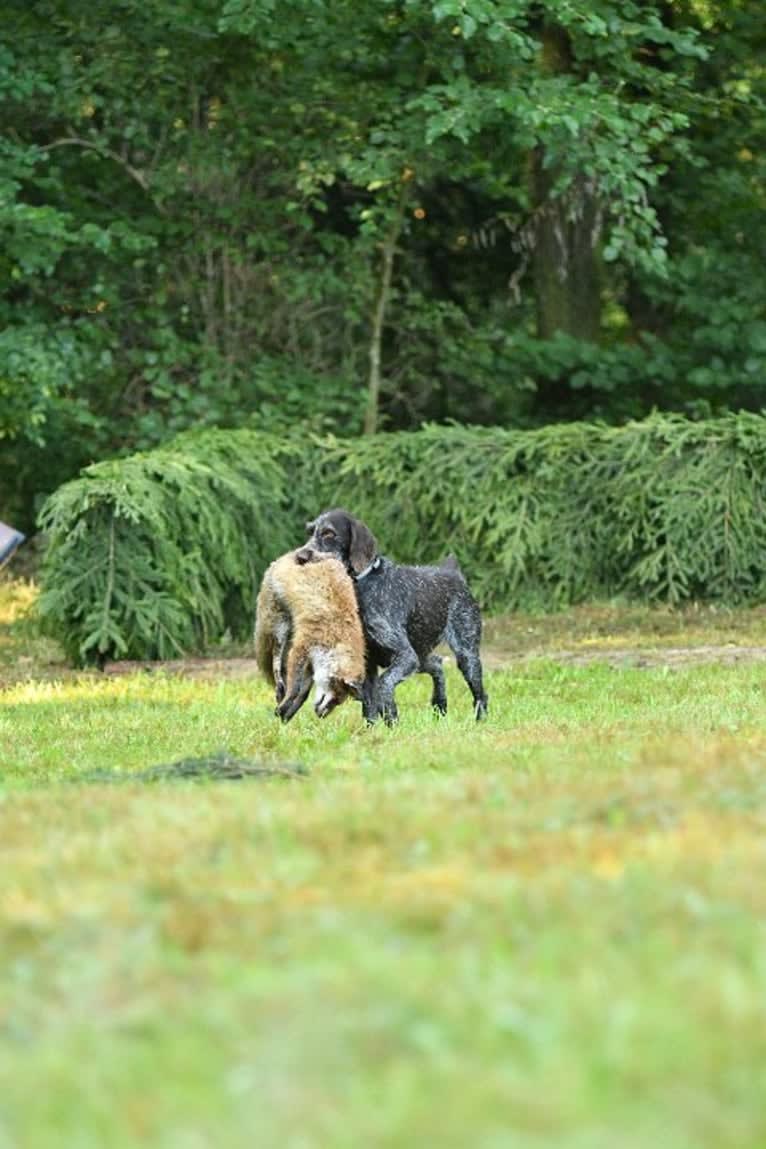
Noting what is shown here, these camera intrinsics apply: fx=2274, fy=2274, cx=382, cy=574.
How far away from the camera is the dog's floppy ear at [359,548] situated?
1222 centimetres

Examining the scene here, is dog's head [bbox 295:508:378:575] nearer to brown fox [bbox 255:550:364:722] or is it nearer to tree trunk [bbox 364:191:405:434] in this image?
brown fox [bbox 255:550:364:722]

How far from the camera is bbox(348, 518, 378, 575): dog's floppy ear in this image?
12.2 meters

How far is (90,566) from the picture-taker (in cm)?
1777

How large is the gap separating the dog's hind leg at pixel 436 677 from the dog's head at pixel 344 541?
3.21ft

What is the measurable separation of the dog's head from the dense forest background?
9.26 metres

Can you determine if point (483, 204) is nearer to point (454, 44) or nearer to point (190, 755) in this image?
point (454, 44)

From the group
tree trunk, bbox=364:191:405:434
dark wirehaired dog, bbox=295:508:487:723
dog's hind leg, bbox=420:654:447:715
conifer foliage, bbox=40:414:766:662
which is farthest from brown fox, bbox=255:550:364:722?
tree trunk, bbox=364:191:405:434

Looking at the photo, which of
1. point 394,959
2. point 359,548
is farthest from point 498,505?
point 394,959

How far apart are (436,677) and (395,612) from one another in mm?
970

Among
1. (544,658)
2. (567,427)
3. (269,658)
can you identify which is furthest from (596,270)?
(269,658)

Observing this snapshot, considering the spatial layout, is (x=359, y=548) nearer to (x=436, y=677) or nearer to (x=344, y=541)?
(x=344, y=541)

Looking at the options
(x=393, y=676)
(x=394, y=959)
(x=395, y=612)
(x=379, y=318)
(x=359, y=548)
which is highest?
(x=379, y=318)

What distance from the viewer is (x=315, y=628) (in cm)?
1157

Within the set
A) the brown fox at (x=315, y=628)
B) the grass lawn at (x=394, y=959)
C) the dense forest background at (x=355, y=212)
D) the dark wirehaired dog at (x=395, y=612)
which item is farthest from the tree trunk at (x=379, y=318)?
the grass lawn at (x=394, y=959)
